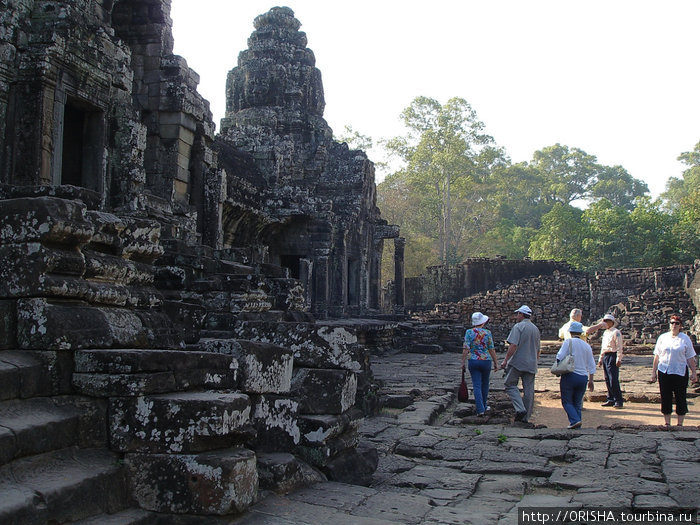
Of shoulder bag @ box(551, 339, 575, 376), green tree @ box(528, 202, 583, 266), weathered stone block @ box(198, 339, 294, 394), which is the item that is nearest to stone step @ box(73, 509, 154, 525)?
weathered stone block @ box(198, 339, 294, 394)

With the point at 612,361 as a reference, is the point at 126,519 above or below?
below

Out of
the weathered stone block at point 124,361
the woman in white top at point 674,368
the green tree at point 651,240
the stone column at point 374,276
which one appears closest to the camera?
the weathered stone block at point 124,361

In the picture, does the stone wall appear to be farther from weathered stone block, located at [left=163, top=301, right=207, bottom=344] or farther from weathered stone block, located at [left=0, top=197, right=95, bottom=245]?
weathered stone block, located at [left=0, top=197, right=95, bottom=245]

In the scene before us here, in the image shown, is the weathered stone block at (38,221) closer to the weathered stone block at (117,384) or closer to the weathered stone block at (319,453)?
the weathered stone block at (117,384)

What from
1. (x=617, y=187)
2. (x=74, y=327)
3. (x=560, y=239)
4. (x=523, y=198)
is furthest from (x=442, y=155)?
(x=74, y=327)

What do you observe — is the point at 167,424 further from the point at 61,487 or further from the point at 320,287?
the point at 320,287

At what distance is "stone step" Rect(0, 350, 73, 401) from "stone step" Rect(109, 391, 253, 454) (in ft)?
0.97

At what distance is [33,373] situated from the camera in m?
3.51

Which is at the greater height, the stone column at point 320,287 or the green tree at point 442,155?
the green tree at point 442,155

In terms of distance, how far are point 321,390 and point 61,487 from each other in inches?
92.0

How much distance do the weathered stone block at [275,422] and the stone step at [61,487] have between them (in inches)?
45.1

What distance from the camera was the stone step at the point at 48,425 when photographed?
3100mm

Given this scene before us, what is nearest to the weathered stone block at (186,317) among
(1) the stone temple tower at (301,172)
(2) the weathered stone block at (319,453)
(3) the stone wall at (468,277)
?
(2) the weathered stone block at (319,453)

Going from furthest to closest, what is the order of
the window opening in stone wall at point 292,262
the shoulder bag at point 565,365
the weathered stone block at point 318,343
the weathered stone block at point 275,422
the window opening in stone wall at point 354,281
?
the window opening in stone wall at point 354,281, the window opening in stone wall at point 292,262, the shoulder bag at point 565,365, the weathered stone block at point 318,343, the weathered stone block at point 275,422
